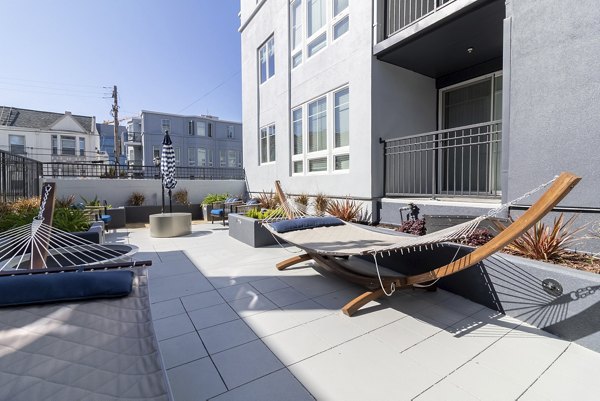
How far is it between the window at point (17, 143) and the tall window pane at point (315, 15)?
26.9 meters

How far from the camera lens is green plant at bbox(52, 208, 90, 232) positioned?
4.59 m

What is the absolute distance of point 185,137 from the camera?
26.8 metres

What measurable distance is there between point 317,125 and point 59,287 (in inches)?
263

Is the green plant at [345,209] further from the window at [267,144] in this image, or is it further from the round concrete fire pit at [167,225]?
the window at [267,144]

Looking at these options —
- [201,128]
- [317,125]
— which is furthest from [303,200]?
[201,128]

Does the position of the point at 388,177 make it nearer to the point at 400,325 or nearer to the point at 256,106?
the point at 400,325

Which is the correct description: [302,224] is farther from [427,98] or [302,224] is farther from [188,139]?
[188,139]

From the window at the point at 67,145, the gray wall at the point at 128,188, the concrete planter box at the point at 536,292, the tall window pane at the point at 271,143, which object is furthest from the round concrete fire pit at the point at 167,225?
the window at the point at 67,145

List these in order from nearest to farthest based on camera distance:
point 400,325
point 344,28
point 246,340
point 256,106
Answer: point 246,340 → point 400,325 → point 344,28 → point 256,106

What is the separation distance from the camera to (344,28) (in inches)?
265

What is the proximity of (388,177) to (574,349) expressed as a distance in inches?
171

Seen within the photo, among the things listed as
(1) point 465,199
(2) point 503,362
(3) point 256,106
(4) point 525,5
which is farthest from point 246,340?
(3) point 256,106

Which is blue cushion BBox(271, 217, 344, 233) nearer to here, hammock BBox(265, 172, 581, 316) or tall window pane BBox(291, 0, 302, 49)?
hammock BBox(265, 172, 581, 316)

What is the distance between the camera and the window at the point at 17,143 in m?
22.7
